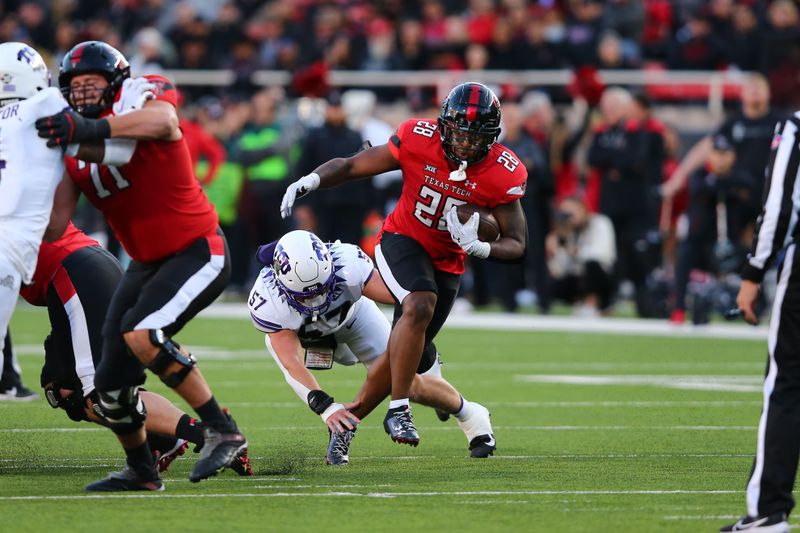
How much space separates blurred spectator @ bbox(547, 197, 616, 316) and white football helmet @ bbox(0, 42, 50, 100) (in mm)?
10895

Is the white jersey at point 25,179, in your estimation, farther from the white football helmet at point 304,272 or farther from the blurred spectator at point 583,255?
the blurred spectator at point 583,255

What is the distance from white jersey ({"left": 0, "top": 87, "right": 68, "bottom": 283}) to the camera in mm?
6441

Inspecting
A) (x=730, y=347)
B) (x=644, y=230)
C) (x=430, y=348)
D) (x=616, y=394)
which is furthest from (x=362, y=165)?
(x=644, y=230)

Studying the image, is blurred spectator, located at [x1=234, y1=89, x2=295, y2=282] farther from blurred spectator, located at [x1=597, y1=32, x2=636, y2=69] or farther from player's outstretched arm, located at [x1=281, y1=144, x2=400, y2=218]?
player's outstretched arm, located at [x1=281, y1=144, x2=400, y2=218]

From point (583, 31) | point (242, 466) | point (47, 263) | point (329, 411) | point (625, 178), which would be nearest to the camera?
point (242, 466)

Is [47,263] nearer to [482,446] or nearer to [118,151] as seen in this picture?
[118,151]

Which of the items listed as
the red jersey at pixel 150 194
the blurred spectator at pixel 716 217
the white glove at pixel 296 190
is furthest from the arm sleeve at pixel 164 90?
the blurred spectator at pixel 716 217

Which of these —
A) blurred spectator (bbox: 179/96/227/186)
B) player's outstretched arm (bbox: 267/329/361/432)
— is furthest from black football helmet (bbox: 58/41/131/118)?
blurred spectator (bbox: 179/96/227/186)

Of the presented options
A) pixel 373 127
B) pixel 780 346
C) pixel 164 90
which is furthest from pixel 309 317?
pixel 373 127

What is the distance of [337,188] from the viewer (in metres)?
17.0

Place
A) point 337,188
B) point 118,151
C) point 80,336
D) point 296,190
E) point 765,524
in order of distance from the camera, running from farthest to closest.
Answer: point 337,188, point 296,190, point 80,336, point 118,151, point 765,524

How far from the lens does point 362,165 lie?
8312mm

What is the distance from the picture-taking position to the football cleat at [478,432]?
811 cm

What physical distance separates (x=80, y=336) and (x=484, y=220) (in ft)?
6.72
